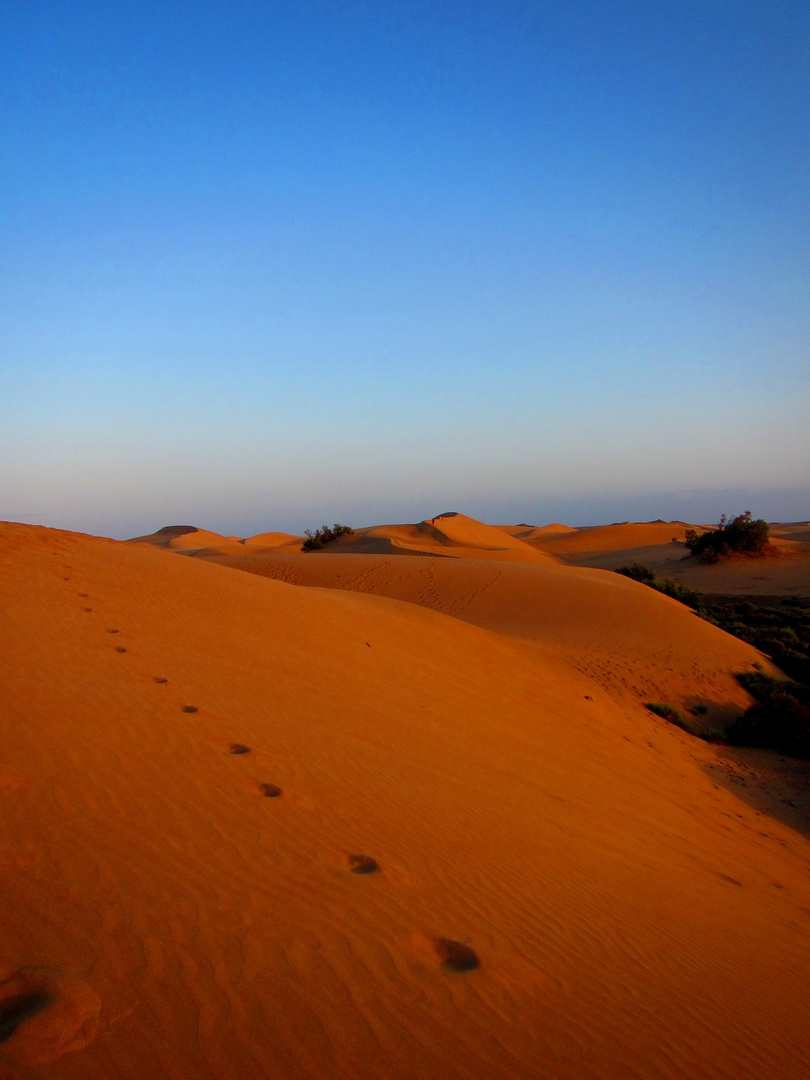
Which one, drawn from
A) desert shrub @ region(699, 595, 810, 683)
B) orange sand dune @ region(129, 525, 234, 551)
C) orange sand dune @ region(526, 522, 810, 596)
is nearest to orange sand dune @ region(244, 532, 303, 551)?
orange sand dune @ region(129, 525, 234, 551)

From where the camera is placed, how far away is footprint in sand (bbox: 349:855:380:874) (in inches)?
141

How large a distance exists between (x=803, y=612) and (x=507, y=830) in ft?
75.1

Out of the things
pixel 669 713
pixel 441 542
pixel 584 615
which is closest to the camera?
pixel 669 713

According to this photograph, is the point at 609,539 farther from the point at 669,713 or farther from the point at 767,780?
the point at 767,780

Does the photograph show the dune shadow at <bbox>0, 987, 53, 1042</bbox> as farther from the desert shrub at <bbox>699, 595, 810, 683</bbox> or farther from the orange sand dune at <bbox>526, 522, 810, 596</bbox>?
the orange sand dune at <bbox>526, 522, 810, 596</bbox>

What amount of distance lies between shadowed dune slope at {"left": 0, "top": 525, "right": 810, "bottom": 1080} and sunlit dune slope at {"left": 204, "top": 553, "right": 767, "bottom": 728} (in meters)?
6.33

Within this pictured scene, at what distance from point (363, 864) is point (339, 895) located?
0.43m

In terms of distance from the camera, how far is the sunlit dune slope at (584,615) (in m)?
14.1

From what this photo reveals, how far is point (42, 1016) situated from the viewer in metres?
2.19

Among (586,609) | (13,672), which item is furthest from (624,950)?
(586,609)

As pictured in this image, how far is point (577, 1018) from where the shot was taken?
278 cm

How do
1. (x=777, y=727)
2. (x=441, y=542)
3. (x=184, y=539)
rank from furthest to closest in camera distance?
(x=184, y=539) < (x=441, y=542) < (x=777, y=727)

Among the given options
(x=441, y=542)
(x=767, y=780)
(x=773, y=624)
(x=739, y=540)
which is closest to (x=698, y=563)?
(x=739, y=540)

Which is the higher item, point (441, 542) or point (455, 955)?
point (441, 542)
